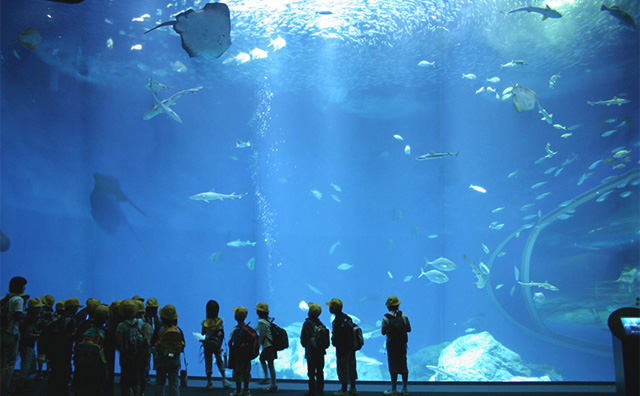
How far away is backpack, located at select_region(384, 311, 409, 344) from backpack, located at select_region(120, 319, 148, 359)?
2844mm

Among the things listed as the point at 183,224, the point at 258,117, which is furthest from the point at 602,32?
the point at 183,224

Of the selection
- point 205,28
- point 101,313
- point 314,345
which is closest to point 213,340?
point 314,345

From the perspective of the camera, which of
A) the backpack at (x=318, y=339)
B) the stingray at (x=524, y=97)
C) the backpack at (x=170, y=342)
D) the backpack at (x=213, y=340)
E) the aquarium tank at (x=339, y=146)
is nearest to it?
the backpack at (x=170, y=342)

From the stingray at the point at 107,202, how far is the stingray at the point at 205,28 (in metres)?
10.4

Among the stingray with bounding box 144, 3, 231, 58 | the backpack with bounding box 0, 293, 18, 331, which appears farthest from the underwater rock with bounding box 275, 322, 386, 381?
the backpack with bounding box 0, 293, 18, 331

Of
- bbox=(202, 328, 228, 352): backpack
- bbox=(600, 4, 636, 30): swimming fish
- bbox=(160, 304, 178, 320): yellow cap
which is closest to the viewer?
bbox=(160, 304, 178, 320): yellow cap

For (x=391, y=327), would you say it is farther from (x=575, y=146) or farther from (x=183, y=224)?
(x=183, y=224)

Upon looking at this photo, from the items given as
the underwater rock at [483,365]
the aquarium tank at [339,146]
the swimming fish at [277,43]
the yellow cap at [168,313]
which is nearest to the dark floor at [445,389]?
the yellow cap at [168,313]

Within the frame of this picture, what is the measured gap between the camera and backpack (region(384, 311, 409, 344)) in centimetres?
479

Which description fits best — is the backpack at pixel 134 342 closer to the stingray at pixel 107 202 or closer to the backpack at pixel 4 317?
the backpack at pixel 4 317

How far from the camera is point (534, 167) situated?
22641 mm

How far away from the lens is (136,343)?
3957 millimetres

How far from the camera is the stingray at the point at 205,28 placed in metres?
8.81

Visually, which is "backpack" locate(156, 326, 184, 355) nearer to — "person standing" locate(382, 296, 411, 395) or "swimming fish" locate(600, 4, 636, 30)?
"person standing" locate(382, 296, 411, 395)
